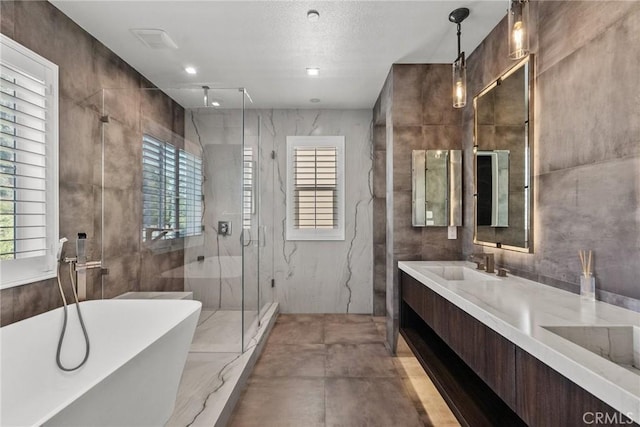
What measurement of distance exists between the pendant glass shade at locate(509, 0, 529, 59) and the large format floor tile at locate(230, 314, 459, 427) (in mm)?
2095

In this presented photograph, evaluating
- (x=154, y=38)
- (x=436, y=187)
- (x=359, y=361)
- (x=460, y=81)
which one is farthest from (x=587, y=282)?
(x=154, y=38)

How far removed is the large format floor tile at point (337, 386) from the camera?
1.95m

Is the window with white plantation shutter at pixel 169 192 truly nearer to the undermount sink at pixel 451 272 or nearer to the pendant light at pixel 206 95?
the pendant light at pixel 206 95

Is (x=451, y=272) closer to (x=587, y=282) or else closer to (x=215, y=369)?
(x=587, y=282)

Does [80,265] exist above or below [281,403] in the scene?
above

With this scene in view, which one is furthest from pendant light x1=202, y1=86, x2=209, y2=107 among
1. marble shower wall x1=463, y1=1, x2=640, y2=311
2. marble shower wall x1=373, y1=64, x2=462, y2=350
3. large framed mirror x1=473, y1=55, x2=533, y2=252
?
marble shower wall x1=463, y1=1, x2=640, y2=311

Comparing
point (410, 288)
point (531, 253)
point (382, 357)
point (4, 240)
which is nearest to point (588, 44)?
point (531, 253)

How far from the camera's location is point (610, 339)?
1.04m

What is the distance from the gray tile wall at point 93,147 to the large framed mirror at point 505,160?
A: 2.45 m

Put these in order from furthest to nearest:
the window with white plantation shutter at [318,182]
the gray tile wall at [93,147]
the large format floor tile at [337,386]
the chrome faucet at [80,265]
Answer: the window with white plantation shutter at [318,182] < the chrome faucet at [80,265] < the large format floor tile at [337,386] < the gray tile wall at [93,147]

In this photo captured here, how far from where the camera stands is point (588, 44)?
1.42 metres

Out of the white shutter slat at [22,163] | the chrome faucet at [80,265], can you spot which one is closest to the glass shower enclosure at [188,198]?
the chrome faucet at [80,265]

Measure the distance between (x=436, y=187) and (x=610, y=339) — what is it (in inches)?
70.3

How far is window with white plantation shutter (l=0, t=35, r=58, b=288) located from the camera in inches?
65.7
